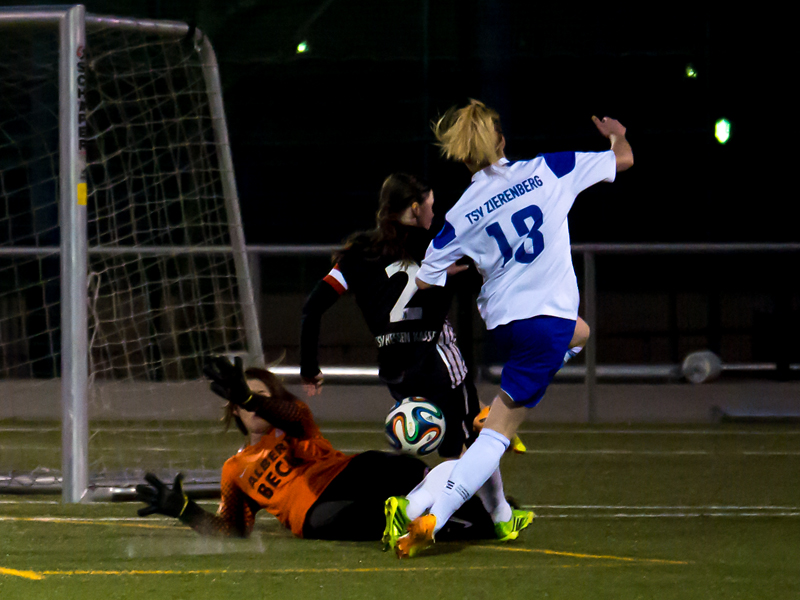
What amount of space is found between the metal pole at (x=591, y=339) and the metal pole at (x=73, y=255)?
488 cm

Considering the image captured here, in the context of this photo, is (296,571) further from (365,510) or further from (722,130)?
(722,130)

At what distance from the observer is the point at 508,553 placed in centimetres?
425

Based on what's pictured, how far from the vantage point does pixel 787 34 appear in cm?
1277

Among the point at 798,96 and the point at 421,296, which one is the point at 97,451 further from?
the point at 798,96

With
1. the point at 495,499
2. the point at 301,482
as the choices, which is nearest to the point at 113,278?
the point at 301,482

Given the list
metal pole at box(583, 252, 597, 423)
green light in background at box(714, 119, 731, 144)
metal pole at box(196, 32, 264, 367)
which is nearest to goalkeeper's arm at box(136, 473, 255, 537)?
metal pole at box(196, 32, 264, 367)

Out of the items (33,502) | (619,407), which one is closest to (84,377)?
(33,502)

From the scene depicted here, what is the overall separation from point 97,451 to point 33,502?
1.53m

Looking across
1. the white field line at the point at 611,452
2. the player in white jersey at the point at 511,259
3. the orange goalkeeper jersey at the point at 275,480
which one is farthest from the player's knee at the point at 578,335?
the white field line at the point at 611,452

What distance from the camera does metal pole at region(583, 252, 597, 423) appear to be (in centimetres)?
932

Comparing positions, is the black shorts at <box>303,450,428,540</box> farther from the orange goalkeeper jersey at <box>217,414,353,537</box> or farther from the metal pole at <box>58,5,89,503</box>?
the metal pole at <box>58,5,89,503</box>

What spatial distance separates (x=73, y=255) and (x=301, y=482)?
5.46 feet

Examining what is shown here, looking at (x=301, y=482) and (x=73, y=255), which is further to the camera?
(x=73, y=255)

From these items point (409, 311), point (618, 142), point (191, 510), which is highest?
point (618, 142)
